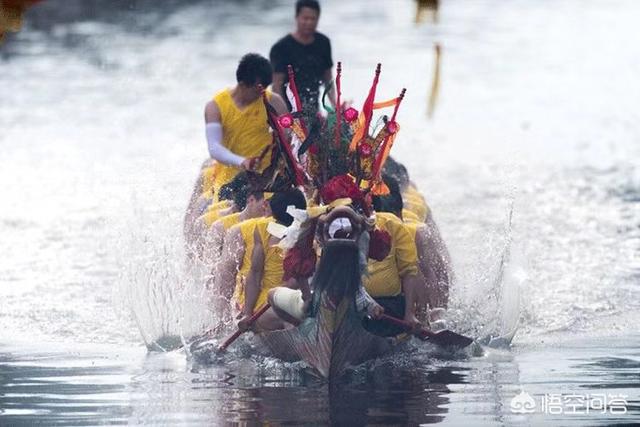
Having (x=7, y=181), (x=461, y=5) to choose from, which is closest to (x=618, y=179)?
(x=7, y=181)

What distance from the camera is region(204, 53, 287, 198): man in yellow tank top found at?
17.6 m

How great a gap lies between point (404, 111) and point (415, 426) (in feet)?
56.5

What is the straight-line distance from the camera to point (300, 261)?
14398 millimetres

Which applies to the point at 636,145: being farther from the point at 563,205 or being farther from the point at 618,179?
the point at 563,205

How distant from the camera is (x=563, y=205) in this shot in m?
23.5

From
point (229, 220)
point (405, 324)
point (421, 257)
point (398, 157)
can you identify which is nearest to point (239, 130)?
point (229, 220)

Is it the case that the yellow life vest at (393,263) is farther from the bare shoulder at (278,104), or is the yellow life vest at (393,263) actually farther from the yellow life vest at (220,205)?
the bare shoulder at (278,104)

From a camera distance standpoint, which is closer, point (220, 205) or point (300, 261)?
point (300, 261)

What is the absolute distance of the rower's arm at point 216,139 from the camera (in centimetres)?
1750

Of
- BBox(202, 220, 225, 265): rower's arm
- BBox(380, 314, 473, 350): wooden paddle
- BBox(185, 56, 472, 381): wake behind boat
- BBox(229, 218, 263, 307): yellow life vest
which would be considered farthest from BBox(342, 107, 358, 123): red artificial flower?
BBox(202, 220, 225, 265): rower's arm

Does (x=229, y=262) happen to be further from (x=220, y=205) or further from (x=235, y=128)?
(x=235, y=128)

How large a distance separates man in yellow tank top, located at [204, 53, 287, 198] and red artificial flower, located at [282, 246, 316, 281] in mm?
3048

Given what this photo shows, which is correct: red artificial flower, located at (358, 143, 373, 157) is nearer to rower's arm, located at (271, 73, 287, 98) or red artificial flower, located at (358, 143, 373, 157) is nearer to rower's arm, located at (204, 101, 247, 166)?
rower's arm, located at (204, 101, 247, 166)

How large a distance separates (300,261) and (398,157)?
38.4ft
